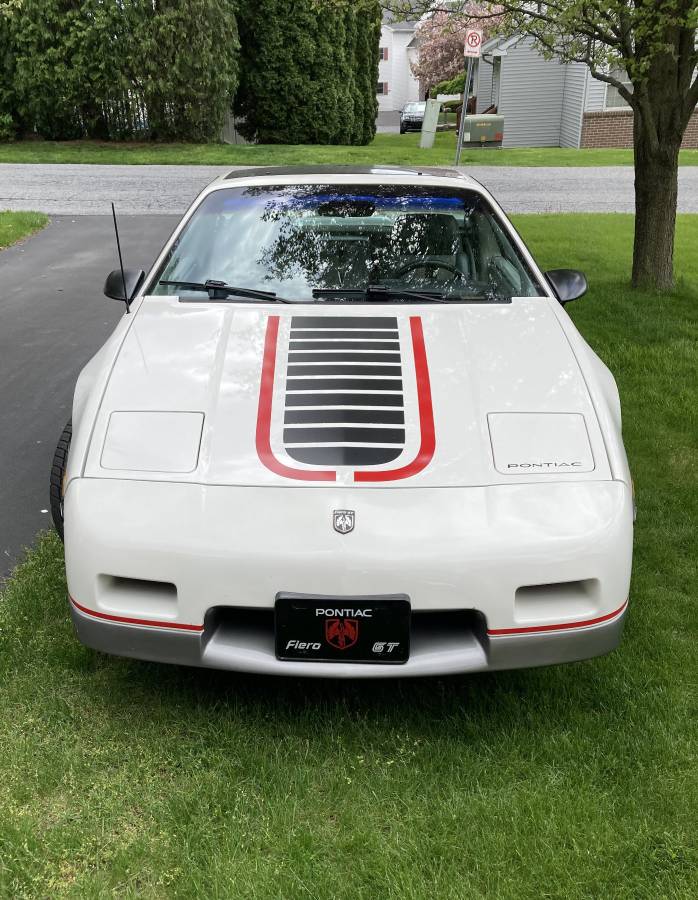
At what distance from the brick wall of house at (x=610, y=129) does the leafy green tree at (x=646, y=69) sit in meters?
19.7

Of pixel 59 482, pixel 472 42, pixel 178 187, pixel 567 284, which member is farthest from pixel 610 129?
pixel 59 482

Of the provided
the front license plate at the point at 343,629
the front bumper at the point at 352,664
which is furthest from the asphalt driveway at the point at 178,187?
the front license plate at the point at 343,629

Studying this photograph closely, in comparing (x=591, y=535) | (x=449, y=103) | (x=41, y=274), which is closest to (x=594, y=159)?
(x=41, y=274)

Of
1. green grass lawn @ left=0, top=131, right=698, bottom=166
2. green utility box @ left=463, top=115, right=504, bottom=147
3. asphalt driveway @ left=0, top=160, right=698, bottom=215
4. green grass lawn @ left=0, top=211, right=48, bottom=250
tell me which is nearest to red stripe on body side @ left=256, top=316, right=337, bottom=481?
green grass lawn @ left=0, top=211, right=48, bottom=250

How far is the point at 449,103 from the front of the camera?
40.4m

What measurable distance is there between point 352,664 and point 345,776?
34 centimetres

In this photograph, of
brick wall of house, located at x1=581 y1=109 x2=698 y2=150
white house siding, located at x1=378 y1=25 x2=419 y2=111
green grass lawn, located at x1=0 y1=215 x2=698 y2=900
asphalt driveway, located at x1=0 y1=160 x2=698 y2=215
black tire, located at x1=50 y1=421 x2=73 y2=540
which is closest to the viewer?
green grass lawn, located at x1=0 y1=215 x2=698 y2=900

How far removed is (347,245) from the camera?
12.0ft

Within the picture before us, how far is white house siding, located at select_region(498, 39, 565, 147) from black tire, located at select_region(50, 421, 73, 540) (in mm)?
27443

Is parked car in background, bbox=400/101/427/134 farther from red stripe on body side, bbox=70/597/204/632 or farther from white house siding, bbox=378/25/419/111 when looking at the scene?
red stripe on body side, bbox=70/597/204/632

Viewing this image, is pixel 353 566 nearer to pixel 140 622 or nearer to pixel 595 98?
pixel 140 622

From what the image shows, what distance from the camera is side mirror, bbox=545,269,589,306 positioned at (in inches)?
146

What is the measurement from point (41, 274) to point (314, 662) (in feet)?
24.0

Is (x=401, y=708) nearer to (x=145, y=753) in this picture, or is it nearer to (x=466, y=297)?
(x=145, y=753)
